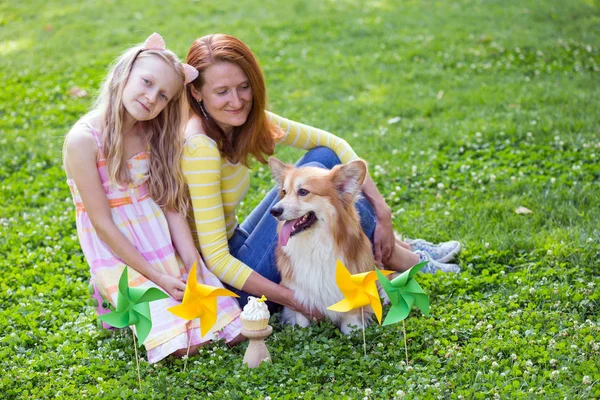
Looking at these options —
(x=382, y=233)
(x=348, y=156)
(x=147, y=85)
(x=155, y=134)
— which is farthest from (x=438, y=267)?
(x=147, y=85)

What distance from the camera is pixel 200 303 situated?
12.1 ft

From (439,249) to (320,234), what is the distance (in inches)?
53.0

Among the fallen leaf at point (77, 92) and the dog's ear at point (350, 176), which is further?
the fallen leaf at point (77, 92)

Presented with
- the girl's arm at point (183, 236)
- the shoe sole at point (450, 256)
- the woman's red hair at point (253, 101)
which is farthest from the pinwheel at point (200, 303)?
the shoe sole at point (450, 256)

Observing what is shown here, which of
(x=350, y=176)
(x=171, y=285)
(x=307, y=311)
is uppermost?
(x=350, y=176)

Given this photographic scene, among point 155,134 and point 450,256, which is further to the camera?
point 450,256

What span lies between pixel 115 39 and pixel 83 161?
7538 mm

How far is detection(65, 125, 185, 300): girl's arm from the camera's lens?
3859 mm

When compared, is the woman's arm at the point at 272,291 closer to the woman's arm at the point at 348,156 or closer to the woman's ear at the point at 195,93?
the woman's arm at the point at 348,156

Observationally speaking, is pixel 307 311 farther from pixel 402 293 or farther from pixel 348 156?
pixel 348 156

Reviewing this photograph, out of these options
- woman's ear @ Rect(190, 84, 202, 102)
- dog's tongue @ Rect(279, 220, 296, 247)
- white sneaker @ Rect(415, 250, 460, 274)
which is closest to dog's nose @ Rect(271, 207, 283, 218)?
dog's tongue @ Rect(279, 220, 296, 247)

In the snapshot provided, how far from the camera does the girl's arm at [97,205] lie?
12.7 feet

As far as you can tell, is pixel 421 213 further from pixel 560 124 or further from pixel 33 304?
pixel 33 304

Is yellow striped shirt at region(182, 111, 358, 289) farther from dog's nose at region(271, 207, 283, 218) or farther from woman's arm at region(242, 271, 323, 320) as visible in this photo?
dog's nose at region(271, 207, 283, 218)
